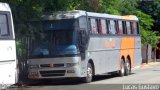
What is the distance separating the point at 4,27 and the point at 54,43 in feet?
18.2

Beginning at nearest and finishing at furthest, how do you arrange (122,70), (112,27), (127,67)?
(112,27)
(122,70)
(127,67)

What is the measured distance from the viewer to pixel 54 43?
858 inches

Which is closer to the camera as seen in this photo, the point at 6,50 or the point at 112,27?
the point at 6,50

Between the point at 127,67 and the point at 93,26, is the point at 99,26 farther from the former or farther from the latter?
the point at 127,67

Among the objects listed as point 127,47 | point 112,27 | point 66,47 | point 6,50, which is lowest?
point 127,47

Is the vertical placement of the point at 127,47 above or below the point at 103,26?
below

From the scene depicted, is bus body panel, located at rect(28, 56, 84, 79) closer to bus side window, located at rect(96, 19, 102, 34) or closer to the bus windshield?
the bus windshield

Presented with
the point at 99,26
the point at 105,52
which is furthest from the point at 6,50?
the point at 105,52

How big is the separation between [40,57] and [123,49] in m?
7.34

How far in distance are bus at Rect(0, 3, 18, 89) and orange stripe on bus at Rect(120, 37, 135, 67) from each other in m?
11.7

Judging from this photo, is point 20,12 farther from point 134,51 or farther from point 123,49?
point 134,51

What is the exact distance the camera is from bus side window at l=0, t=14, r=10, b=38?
1619 cm

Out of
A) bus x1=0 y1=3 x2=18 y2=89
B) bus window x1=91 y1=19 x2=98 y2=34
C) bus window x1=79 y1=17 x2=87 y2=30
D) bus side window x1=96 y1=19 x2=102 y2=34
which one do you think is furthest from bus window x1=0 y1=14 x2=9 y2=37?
bus side window x1=96 y1=19 x2=102 y2=34

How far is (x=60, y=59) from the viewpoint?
70.8 ft
